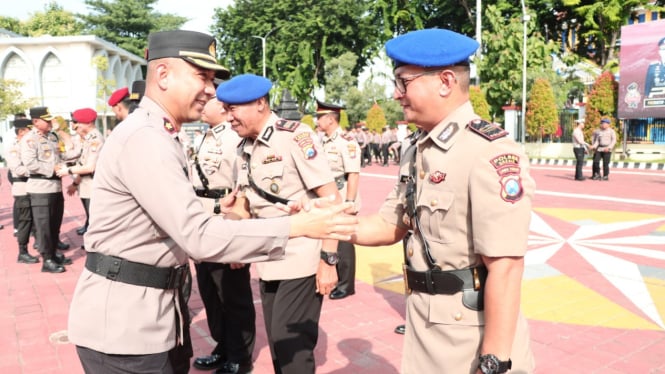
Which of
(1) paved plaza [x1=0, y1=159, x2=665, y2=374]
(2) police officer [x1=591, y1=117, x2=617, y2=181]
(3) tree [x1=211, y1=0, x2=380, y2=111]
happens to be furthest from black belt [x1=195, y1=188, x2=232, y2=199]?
(3) tree [x1=211, y1=0, x2=380, y2=111]

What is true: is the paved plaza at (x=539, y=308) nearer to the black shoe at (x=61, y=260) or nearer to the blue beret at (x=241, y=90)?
the black shoe at (x=61, y=260)

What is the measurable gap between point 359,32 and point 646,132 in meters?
26.0

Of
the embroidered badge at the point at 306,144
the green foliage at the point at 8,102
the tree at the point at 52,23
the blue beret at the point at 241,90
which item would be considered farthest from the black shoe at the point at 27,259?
the tree at the point at 52,23

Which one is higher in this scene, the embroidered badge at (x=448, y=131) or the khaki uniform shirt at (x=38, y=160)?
the embroidered badge at (x=448, y=131)

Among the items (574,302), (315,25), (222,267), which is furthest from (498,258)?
(315,25)

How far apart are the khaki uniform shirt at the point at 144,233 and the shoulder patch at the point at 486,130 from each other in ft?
2.62

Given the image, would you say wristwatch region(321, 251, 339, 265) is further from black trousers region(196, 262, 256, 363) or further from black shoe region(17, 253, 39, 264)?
black shoe region(17, 253, 39, 264)

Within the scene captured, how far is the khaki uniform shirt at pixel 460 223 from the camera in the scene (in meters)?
1.80

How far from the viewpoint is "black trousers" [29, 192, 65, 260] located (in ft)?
22.3

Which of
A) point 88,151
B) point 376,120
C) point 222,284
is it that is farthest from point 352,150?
point 376,120

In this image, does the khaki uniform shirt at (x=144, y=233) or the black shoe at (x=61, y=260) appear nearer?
the khaki uniform shirt at (x=144, y=233)

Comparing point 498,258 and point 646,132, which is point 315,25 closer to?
point 646,132

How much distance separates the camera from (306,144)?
3.22 m

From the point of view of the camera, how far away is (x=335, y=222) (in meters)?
2.01
